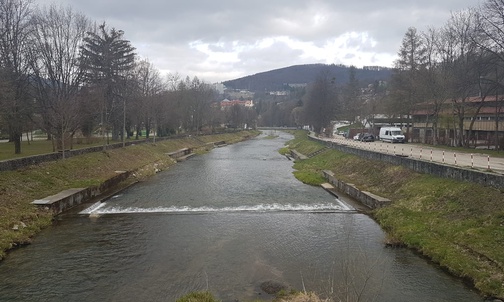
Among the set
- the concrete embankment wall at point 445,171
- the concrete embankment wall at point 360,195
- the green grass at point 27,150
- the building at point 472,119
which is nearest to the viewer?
the concrete embankment wall at point 445,171

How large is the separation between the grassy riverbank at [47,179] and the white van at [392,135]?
3662 centimetres

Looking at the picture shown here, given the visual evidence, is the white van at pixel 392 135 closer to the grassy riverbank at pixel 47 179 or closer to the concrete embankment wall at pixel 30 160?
the grassy riverbank at pixel 47 179

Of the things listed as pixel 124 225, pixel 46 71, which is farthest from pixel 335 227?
pixel 46 71

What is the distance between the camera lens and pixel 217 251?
52.3 ft

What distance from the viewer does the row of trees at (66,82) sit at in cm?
3550

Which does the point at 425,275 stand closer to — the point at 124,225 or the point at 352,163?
the point at 124,225

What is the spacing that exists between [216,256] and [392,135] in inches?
2027

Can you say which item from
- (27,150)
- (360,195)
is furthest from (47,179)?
(360,195)

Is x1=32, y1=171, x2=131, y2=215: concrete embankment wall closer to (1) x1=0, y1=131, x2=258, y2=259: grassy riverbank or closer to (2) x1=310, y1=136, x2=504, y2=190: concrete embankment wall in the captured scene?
(1) x1=0, y1=131, x2=258, y2=259: grassy riverbank

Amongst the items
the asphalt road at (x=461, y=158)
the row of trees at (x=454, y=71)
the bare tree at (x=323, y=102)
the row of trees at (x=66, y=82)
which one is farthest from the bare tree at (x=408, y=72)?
the row of trees at (x=66, y=82)

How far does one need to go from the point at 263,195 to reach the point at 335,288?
16208mm

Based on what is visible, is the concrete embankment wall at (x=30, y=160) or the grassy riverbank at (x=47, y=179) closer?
the grassy riverbank at (x=47, y=179)

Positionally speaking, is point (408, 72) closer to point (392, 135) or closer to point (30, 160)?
point (392, 135)

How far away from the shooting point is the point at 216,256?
15.3 metres
